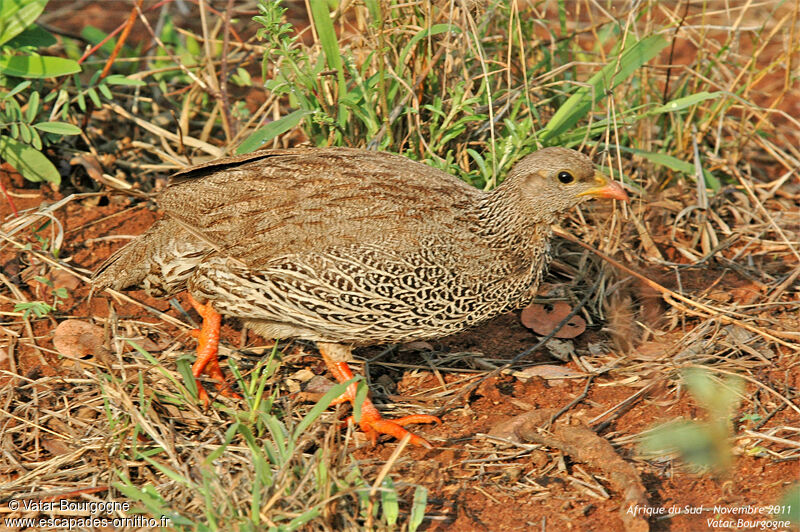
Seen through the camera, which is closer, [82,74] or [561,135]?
[561,135]

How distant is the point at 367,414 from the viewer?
459 centimetres

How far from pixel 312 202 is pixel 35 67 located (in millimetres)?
2285

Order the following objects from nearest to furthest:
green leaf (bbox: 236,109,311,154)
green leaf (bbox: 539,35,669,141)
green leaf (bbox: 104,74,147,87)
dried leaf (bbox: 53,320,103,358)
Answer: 1. dried leaf (bbox: 53,320,103,358)
2. green leaf (bbox: 236,109,311,154)
3. green leaf (bbox: 539,35,669,141)
4. green leaf (bbox: 104,74,147,87)

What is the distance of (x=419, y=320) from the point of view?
4465 mm

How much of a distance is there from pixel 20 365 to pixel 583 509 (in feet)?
10.3

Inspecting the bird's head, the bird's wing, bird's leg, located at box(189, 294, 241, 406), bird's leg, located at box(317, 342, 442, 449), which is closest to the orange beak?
the bird's head

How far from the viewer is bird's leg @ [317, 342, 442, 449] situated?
4500mm

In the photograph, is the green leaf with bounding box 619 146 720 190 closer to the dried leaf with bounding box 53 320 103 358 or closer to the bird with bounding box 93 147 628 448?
the bird with bounding box 93 147 628 448

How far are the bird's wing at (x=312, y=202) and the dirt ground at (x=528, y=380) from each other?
88 cm

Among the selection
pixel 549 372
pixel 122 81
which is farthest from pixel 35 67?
pixel 549 372

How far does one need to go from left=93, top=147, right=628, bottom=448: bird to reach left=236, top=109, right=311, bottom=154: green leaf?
0.31 m

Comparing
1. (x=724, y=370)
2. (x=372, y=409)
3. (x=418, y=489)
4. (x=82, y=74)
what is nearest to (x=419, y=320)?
(x=372, y=409)

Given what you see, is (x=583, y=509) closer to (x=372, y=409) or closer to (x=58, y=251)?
(x=372, y=409)

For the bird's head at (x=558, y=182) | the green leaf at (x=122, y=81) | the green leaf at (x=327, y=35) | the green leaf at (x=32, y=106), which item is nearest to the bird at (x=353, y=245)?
the bird's head at (x=558, y=182)
